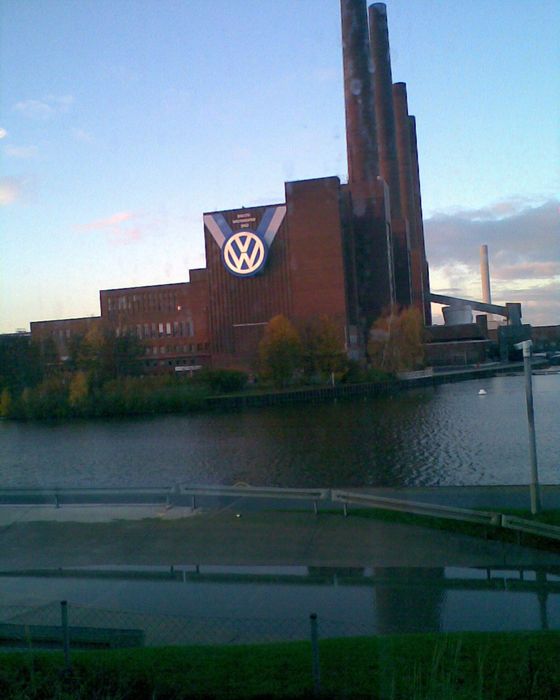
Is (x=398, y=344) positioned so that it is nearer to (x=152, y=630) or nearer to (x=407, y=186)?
(x=407, y=186)

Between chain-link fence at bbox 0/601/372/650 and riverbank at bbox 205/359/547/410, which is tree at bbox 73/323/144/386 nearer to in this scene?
riverbank at bbox 205/359/547/410

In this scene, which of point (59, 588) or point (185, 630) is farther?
point (59, 588)

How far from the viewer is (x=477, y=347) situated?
2790 inches

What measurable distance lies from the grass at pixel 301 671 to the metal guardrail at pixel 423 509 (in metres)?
3.72

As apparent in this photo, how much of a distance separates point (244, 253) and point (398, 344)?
13795 millimetres

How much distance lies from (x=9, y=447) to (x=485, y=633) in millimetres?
26381

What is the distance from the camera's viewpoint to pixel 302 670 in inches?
174

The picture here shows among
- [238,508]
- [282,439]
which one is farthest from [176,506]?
[282,439]

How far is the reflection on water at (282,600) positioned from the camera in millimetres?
5645

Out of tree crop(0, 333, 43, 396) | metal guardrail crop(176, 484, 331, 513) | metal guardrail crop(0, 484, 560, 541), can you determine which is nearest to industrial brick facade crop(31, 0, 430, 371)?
tree crop(0, 333, 43, 396)

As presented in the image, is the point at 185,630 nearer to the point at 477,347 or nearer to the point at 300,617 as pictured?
the point at 300,617

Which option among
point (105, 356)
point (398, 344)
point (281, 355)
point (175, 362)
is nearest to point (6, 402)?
point (105, 356)

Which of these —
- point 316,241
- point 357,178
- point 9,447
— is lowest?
point 9,447

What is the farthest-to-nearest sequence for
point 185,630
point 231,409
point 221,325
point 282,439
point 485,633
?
point 221,325, point 231,409, point 282,439, point 185,630, point 485,633
